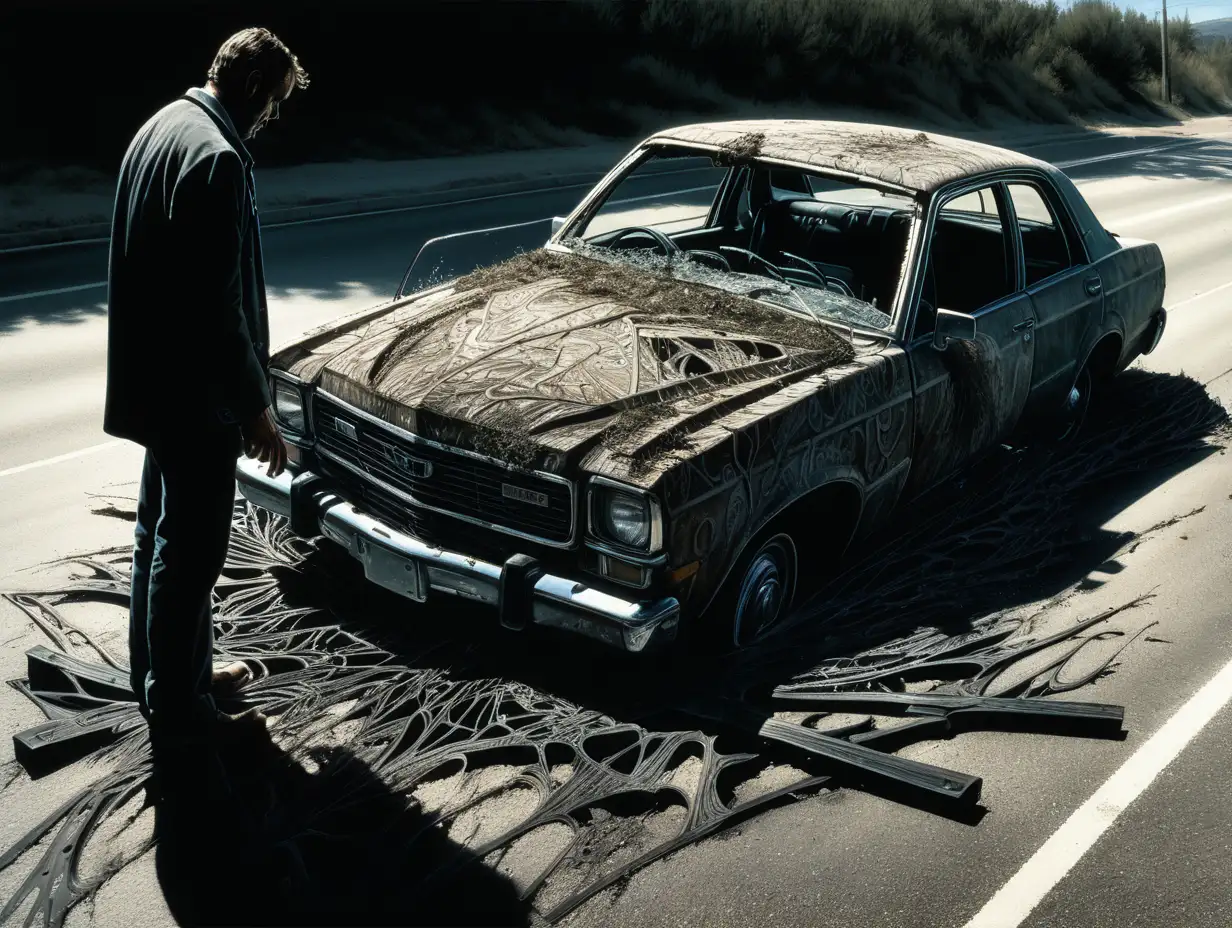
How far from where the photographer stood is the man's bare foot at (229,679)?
4.11 metres

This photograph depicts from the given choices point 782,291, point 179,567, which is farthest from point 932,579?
point 179,567

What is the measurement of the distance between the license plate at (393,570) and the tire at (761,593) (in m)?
1.00

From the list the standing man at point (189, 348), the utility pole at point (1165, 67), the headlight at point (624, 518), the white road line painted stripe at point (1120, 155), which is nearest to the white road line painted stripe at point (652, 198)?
the headlight at point (624, 518)

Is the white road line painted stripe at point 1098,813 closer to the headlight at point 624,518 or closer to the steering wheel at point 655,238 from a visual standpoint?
the headlight at point 624,518

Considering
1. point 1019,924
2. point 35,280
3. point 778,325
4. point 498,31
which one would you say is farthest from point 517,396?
point 498,31

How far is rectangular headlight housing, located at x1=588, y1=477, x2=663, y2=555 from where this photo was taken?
12.3 ft

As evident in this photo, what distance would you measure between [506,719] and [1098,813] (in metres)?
1.80

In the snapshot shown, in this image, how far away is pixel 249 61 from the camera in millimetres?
3510

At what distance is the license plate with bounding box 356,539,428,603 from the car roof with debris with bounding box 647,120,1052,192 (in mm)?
2400

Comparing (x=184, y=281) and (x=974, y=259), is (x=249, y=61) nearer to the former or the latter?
(x=184, y=281)

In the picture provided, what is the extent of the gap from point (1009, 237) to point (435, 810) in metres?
3.71

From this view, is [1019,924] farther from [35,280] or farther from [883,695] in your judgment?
[35,280]

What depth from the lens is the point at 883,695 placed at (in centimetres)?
416

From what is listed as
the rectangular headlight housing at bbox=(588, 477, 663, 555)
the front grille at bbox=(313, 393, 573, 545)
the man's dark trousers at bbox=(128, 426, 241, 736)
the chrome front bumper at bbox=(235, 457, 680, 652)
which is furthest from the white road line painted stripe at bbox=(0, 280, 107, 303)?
the rectangular headlight housing at bbox=(588, 477, 663, 555)
